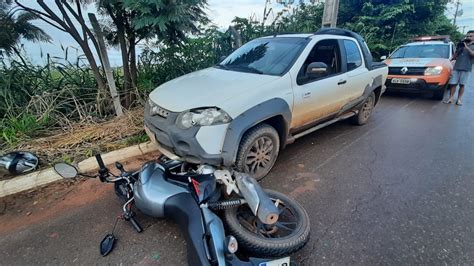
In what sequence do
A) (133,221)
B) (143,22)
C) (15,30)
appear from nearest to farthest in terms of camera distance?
1. (133,221)
2. (143,22)
3. (15,30)

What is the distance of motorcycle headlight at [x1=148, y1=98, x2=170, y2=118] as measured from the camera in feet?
8.77

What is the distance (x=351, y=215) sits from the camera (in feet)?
8.11

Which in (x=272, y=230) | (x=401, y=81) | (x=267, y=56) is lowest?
(x=272, y=230)

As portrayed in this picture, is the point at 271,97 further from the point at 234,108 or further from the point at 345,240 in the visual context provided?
the point at 345,240

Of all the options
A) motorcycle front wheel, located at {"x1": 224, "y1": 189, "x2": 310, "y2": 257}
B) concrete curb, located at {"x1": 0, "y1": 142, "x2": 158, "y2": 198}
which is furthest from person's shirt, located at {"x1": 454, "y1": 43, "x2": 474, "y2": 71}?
concrete curb, located at {"x1": 0, "y1": 142, "x2": 158, "y2": 198}

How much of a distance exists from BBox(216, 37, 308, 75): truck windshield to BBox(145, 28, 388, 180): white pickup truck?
0.01 m

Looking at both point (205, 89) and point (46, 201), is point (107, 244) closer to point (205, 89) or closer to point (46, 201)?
point (46, 201)

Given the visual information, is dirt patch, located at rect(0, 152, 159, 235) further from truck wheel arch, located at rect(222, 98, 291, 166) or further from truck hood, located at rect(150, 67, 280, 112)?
truck wheel arch, located at rect(222, 98, 291, 166)

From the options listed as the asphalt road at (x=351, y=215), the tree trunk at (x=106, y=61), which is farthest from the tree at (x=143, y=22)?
the asphalt road at (x=351, y=215)

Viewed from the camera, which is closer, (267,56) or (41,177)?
(41,177)

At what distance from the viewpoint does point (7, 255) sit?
2.07 m

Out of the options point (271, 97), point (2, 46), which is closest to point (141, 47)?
point (2, 46)

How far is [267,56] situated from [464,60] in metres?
5.93

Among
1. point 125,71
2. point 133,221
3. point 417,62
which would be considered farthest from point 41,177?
point 417,62
